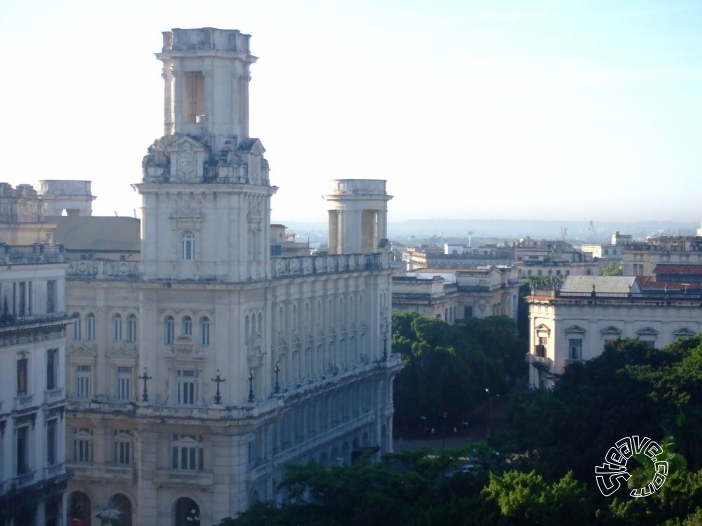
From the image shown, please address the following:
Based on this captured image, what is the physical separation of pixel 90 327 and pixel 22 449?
17.4 m

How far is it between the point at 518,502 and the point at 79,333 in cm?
3673

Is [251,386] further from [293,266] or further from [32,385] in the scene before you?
[32,385]

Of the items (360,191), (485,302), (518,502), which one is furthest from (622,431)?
(485,302)

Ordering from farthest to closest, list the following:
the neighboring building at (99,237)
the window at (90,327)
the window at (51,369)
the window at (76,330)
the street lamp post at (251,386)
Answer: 1. the neighboring building at (99,237)
2. the window at (76,330)
3. the window at (90,327)
4. the street lamp post at (251,386)
5. the window at (51,369)

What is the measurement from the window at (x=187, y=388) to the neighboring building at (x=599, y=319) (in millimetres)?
39194

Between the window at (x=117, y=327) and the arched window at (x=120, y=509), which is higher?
the window at (x=117, y=327)

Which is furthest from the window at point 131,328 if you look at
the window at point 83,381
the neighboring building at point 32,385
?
the neighboring building at point 32,385

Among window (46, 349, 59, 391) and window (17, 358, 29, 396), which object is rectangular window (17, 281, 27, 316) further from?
window (46, 349, 59, 391)

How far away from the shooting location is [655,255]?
550 ft

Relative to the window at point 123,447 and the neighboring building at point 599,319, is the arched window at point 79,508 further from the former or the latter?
the neighboring building at point 599,319

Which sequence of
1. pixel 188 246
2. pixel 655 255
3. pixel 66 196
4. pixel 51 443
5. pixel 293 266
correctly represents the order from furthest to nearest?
pixel 655 255 < pixel 66 196 < pixel 293 266 < pixel 188 246 < pixel 51 443

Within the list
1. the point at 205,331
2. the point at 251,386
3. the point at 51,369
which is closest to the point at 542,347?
the point at 251,386

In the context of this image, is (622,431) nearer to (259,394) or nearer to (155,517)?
(259,394)

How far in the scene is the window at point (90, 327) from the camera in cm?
8944
